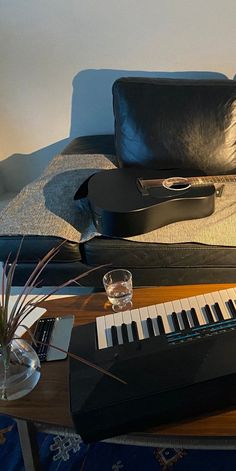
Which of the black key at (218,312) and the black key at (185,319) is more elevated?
the black key at (218,312)

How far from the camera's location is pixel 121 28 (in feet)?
6.82

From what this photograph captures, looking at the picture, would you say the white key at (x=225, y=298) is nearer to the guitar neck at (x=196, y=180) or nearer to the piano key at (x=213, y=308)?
the piano key at (x=213, y=308)

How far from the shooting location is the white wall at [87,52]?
2010 millimetres

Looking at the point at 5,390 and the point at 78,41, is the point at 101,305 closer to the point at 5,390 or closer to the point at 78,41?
the point at 5,390

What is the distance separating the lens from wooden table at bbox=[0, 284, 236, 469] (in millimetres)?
872

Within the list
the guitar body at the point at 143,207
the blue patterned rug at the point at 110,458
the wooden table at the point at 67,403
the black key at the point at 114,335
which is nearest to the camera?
the wooden table at the point at 67,403

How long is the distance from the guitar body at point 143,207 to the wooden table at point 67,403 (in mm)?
392

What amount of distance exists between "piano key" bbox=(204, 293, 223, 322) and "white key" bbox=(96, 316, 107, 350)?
28 cm

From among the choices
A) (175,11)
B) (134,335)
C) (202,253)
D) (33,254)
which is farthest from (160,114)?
(134,335)

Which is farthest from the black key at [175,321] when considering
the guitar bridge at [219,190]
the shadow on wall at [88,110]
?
the shadow on wall at [88,110]

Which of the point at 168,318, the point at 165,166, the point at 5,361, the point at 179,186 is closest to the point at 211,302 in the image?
the point at 168,318

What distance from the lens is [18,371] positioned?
3.25 ft

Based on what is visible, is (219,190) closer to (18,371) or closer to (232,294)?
(232,294)

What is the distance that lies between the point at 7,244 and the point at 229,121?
1081 millimetres
